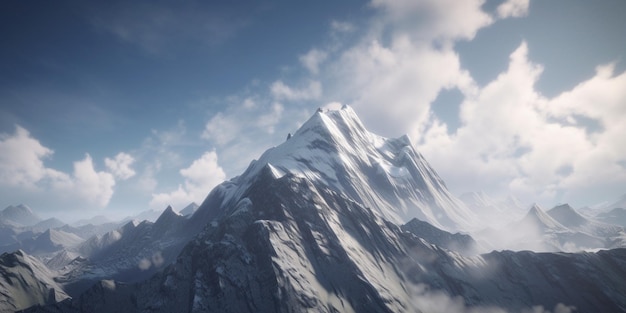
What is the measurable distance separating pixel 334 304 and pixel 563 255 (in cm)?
14836

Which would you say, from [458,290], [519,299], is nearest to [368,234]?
[458,290]

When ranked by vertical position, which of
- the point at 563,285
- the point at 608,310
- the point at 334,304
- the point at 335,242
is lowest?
the point at 608,310

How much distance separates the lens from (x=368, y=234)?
187750mm

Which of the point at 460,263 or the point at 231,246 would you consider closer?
the point at 231,246

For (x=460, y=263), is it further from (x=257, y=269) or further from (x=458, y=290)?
(x=257, y=269)

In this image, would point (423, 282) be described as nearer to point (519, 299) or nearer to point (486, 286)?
point (486, 286)

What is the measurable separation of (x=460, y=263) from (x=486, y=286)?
1807 cm

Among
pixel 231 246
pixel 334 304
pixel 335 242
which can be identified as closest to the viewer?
pixel 334 304

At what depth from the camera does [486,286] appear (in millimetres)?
175625

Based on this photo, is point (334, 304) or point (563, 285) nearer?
point (334, 304)

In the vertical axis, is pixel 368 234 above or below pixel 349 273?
above

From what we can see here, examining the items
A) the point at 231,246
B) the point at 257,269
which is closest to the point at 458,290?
the point at 257,269

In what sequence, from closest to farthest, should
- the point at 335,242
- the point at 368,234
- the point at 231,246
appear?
1. the point at 231,246
2. the point at 335,242
3. the point at 368,234

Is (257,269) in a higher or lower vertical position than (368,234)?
lower
